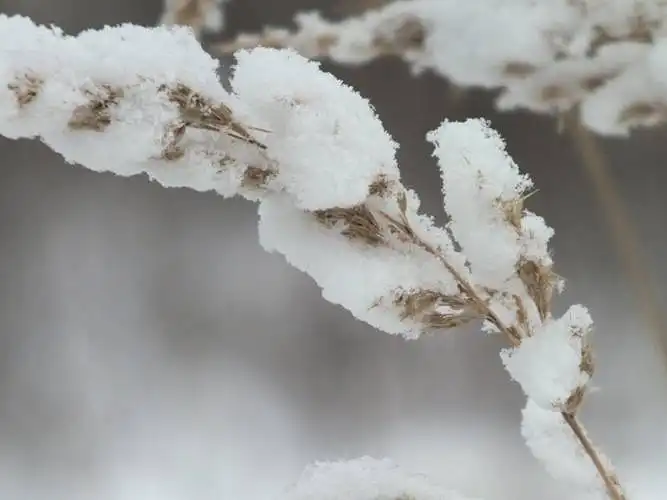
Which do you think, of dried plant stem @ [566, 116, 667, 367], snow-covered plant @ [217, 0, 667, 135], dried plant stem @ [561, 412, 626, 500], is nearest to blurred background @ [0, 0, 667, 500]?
dried plant stem @ [566, 116, 667, 367]

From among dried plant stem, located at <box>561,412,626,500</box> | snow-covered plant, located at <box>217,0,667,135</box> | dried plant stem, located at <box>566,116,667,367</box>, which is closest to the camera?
dried plant stem, located at <box>561,412,626,500</box>

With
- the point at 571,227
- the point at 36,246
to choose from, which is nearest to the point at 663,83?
the point at 571,227

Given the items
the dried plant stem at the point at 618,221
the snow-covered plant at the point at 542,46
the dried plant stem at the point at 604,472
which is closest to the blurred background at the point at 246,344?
the dried plant stem at the point at 618,221

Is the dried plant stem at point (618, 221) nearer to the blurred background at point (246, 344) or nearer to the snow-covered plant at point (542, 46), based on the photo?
the blurred background at point (246, 344)

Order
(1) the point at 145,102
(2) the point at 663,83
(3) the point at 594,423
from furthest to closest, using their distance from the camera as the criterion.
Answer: (3) the point at 594,423
(2) the point at 663,83
(1) the point at 145,102

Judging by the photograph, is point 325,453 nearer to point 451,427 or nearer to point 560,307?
point 451,427

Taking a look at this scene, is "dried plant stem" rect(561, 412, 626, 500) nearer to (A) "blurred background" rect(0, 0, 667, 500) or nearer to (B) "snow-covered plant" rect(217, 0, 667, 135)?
(B) "snow-covered plant" rect(217, 0, 667, 135)

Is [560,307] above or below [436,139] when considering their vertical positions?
above
